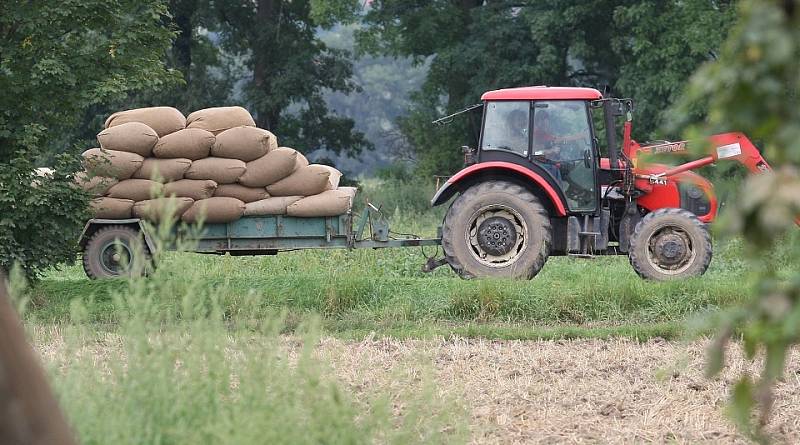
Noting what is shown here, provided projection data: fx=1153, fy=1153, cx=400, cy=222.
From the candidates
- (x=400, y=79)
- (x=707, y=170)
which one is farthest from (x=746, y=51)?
(x=400, y=79)

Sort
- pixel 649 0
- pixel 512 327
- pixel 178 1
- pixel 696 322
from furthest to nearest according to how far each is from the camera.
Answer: pixel 178 1 < pixel 649 0 < pixel 512 327 < pixel 696 322

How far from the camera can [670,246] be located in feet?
37.3

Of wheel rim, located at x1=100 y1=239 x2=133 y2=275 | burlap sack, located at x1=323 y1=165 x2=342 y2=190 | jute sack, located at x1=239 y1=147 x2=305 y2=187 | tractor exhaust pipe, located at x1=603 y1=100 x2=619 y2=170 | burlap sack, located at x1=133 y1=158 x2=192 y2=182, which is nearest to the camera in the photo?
burlap sack, located at x1=133 y1=158 x2=192 y2=182

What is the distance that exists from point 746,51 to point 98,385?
9.83ft

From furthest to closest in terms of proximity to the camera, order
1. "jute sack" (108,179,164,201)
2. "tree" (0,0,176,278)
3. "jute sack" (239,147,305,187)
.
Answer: "jute sack" (239,147,305,187)
"jute sack" (108,179,164,201)
"tree" (0,0,176,278)

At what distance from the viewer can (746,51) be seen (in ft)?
8.08

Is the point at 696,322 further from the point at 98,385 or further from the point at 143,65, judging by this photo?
the point at 143,65

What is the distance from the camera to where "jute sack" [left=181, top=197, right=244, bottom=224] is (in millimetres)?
11266

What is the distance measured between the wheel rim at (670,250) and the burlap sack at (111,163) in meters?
5.13

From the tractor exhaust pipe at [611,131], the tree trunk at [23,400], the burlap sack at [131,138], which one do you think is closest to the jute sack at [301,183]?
the burlap sack at [131,138]

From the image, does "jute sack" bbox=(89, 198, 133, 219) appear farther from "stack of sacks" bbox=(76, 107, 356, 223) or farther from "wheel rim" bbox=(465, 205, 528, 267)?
"wheel rim" bbox=(465, 205, 528, 267)

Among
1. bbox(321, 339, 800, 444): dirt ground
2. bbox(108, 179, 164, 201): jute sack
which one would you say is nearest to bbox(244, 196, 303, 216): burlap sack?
bbox(108, 179, 164, 201): jute sack

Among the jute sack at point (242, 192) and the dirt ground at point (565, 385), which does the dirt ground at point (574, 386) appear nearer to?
the dirt ground at point (565, 385)

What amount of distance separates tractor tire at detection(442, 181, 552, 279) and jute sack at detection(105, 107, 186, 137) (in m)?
2.90
